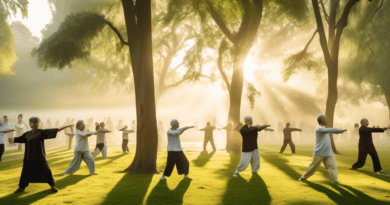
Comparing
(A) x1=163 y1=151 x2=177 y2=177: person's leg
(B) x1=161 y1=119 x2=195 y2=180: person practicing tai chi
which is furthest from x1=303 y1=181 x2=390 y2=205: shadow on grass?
(A) x1=163 y1=151 x2=177 y2=177: person's leg

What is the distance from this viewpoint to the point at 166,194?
779 cm

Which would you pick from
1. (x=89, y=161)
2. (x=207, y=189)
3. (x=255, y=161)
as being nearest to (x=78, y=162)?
(x=89, y=161)

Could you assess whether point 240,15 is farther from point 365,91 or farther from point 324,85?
point 365,91

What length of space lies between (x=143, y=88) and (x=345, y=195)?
297 inches

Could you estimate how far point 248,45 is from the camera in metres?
19.0

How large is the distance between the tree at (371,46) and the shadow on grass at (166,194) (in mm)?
22984

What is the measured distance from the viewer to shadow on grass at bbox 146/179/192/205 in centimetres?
707

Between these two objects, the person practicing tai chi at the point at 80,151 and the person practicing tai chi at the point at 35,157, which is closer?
the person practicing tai chi at the point at 35,157

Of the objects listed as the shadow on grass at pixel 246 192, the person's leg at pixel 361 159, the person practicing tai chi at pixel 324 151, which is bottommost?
the shadow on grass at pixel 246 192

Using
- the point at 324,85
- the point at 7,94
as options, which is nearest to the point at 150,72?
the point at 324,85

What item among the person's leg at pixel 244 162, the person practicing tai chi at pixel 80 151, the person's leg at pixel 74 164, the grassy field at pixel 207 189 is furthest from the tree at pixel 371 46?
the person's leg at pixel 74 164

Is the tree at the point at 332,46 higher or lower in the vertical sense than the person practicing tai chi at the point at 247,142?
higher

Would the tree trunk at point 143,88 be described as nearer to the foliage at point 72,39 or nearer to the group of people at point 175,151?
the group of people at point 175,151

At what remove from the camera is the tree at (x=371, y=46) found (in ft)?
86.4
